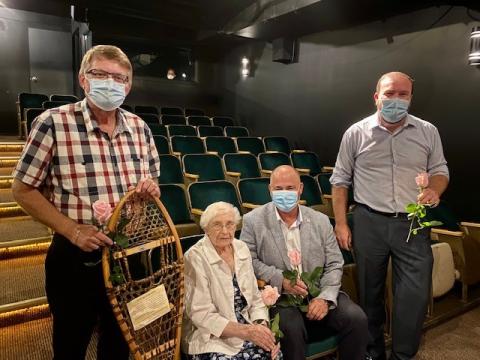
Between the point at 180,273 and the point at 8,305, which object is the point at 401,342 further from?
the point at 8,305

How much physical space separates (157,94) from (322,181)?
4.95 metres

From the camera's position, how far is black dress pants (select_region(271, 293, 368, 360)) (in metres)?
1.38

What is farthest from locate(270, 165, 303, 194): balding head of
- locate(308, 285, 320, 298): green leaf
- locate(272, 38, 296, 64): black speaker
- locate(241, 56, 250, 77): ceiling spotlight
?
locate(241, 56, 250, 77): ceiling spotlight

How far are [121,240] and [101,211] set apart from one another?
100 mm

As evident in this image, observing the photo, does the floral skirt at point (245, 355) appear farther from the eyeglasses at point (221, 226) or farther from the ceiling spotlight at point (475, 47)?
the ceiling spotlight at point (475, 47)

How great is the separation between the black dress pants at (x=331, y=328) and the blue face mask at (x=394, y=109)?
2.63ft

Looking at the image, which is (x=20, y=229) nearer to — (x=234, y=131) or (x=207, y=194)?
(x=207, y=194)

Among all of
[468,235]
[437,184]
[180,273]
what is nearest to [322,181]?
[468,235]

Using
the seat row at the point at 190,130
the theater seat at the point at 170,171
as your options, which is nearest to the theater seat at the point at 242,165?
the theater seat at the point at 170,171

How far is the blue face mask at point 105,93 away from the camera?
113 cm

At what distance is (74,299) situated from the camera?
3.59ft

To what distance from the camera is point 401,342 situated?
1655 mm

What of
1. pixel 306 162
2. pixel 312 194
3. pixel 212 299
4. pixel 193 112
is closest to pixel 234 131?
pixel 193 112

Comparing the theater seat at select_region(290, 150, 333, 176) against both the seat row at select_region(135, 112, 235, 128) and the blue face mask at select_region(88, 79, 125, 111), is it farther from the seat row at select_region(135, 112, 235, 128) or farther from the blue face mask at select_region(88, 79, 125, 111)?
the blue face mask at select_region(88, 79, 125, 111)
